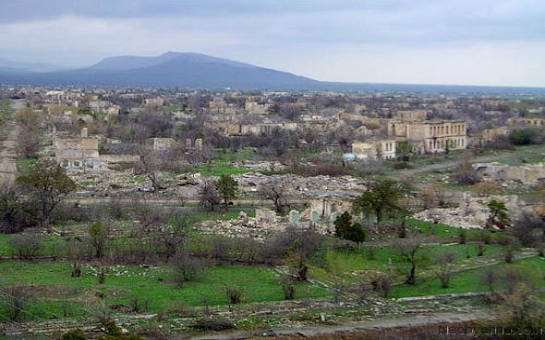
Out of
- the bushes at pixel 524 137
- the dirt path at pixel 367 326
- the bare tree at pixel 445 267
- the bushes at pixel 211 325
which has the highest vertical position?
the bushes at pixel 524 137

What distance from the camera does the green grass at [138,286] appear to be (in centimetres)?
1623

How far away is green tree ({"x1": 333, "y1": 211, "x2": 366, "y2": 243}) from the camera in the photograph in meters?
21.1

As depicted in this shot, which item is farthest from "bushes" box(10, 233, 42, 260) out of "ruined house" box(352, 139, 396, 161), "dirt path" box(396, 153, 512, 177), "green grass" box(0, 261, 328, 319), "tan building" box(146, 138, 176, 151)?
"ruined house" box(352, 139, 396, 161)

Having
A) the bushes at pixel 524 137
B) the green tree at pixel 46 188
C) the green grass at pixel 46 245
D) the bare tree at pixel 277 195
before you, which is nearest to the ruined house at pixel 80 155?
the bare tree at pixel 277 195

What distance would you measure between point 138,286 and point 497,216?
44.8 ft

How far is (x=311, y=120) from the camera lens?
6875cm

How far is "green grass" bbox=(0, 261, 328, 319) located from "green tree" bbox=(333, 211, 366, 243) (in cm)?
294

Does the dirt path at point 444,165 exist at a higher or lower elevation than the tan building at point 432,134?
lower

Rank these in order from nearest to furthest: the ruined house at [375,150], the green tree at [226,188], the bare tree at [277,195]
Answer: the green tree at [226,188]
the bare tree at [277,195]
the ruined house at [375,150]

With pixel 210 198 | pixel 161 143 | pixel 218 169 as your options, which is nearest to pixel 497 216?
pixel 210 198

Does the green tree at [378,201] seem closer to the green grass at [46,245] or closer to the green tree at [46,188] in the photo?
the green grass at [46,245]

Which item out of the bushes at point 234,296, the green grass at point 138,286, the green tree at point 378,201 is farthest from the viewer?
the green tree at point 378,201

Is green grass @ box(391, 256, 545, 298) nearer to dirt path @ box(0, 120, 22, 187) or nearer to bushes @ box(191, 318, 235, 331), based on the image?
bushes @ box(191, 318, 235, 331)

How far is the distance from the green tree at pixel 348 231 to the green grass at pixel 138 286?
294 centimetres
